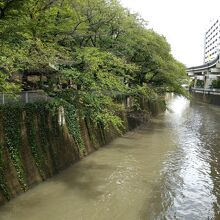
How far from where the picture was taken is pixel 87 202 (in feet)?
45.4

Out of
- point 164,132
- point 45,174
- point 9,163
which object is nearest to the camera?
point 9,163

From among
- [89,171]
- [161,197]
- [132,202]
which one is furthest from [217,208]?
[89,171]

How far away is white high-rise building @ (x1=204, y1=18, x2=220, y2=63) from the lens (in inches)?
5527

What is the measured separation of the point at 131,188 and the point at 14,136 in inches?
239

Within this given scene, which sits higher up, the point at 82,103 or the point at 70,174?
the point at 82,103

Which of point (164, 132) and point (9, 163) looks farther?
point (164, 132)

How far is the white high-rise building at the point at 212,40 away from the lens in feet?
461

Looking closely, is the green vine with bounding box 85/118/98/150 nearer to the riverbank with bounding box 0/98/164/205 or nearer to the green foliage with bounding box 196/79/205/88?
the riverbank with bounding box 0/98/164/205

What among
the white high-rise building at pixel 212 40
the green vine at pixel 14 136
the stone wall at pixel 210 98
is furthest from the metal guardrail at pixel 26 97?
the white high-rise building at pixel 212 40

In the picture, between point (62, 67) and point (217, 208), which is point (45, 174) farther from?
point (217, 208)

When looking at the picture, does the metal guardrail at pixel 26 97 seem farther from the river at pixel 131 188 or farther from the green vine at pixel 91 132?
the green vine at pixel 91 132

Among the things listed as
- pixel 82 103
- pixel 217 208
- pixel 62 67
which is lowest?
pixel 217 208

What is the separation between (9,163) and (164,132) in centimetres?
2148

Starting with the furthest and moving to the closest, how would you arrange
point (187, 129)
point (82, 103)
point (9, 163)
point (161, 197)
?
1. point (187, 129)
2. point (82, 103)
3. point (161, 197)
4. point (9, 163)
